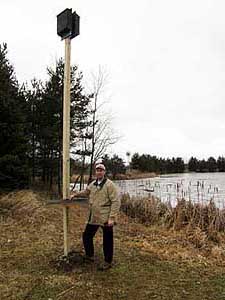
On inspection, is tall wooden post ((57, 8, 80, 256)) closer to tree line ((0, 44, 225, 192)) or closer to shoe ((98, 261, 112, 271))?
shoe ((98, 261, 112, 271))

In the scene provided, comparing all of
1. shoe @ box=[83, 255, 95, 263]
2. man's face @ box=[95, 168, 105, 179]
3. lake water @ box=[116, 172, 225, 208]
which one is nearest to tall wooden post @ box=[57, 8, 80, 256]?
shoe @ box=[83, 255, 95, 263]

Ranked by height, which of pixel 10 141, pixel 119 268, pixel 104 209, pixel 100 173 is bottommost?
pixel 119 268

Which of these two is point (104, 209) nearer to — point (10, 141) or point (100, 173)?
point (100, 173)

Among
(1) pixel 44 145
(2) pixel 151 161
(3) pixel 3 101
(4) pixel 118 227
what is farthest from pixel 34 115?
(2) pixel 151 161

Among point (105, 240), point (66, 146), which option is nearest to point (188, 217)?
point (105, 240)

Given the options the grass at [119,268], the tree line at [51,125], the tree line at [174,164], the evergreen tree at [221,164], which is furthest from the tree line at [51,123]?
the evergreen tree at [221,164]

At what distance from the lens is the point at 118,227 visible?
9.22m

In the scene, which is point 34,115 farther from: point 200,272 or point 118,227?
point 200,272

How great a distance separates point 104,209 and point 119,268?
825mm

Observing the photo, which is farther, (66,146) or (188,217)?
(188,217)

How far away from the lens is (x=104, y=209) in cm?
528

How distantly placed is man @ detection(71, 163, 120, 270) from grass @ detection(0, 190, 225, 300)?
274mm

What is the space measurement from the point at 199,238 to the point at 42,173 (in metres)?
15.9

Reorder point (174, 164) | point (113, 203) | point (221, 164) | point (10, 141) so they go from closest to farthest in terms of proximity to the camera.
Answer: point (113, 203) < point (10, 141) < point (221, 164) < point (174, 164)
